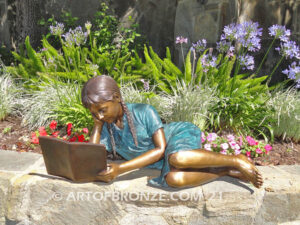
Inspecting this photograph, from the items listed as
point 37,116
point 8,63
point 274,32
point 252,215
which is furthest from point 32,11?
point 252,215

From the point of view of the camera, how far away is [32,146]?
3.19 m

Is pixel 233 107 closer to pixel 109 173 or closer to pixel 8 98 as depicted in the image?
pixel 109 173

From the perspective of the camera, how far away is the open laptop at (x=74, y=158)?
204cm

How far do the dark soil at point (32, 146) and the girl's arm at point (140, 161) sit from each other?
121 centimetres

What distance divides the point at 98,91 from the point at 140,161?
1.90ft

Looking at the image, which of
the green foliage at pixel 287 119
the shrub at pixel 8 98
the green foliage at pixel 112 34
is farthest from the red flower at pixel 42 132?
the green foliage at pixel 287 119

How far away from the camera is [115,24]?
217 inches

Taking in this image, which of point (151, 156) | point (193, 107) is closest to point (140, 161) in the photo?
point (151, 156)

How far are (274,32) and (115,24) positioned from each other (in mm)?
3346

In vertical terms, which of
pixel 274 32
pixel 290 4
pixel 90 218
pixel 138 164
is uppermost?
pixel 290 4

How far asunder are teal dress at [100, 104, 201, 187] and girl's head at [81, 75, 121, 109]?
1.00ft

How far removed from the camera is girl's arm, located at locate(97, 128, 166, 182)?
2.17 m

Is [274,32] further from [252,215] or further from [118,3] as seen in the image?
[118,3]

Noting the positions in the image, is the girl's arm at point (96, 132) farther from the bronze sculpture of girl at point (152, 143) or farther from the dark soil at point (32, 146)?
the dark soil at point (32, 146)
